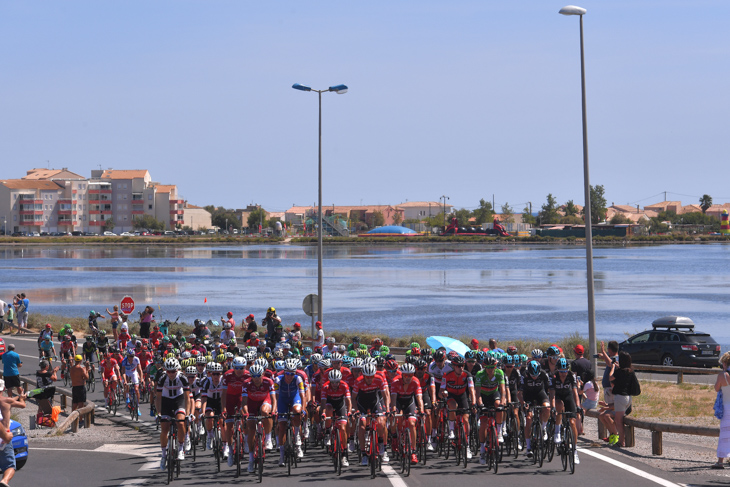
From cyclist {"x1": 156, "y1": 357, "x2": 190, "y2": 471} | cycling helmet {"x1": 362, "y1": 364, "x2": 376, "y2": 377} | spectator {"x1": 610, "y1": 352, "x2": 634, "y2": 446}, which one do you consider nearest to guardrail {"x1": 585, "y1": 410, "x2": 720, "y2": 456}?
spectator {"x1": 610, "y1": 352, "x2": 634, "y2": 446}

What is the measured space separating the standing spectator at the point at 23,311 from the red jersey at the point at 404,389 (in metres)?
30.0

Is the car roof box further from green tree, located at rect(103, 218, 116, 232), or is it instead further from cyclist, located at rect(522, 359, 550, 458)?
green tree, located at rect(103, 218, 116, 232)

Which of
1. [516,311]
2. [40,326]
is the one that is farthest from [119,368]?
[516,311]

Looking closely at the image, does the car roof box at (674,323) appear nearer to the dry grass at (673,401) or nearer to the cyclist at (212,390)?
the dry grass at (673,401)

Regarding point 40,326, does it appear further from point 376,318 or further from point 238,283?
point 238,283

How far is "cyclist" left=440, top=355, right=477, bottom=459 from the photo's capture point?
523 inches

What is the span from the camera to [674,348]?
27.3 m

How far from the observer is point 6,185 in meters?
183

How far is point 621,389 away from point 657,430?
35.8 inches

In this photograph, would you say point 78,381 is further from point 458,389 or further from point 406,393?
point 458,389

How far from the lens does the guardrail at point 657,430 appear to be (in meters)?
12.8

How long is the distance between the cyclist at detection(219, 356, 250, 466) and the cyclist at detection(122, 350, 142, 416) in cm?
616

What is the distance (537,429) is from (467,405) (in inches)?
47.6

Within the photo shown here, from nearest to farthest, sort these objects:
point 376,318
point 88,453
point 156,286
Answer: point 88,453 → point 376,318 → point 156,286
